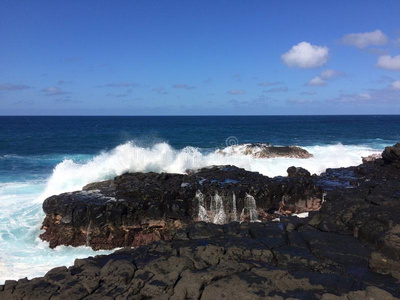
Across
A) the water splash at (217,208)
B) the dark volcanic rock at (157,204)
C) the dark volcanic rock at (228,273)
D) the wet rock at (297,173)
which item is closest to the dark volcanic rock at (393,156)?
the wet rock at (297,173)

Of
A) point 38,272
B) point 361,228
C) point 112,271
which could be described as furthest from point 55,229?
point 361,228

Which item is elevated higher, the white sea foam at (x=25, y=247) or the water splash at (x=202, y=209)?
the water splash at (x=202, y=209)

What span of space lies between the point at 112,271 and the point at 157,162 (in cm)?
1522

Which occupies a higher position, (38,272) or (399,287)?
(399,287)

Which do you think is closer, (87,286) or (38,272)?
(87,286)

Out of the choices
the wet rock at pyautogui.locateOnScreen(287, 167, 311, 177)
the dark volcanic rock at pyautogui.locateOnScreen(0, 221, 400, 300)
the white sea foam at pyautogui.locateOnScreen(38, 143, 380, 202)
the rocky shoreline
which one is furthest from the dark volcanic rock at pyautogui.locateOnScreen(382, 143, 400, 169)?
the dark volcanic rock at pyautogui.locateOnScreen(0, 221, 400, 300)

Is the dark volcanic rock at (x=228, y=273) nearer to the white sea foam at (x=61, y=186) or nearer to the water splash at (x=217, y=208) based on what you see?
the white sea foam at (x=61, y=186)

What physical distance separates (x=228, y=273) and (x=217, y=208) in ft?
25.8

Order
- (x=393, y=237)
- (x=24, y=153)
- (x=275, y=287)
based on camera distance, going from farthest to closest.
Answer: (x=24, y=153) → (x=393, y=237) → (x=275, y=287)

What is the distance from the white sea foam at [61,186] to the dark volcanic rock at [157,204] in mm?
854

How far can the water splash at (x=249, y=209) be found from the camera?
14.5 meters

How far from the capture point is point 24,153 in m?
36.5

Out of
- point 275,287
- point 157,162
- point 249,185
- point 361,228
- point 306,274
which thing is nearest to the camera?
point 275,287

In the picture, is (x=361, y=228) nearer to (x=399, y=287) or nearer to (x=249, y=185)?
(x=399, y=287)
